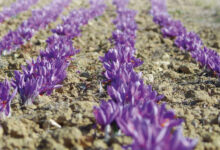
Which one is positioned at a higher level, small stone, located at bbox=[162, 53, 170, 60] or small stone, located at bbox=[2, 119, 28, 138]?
small stone, located at bbox=[2, 119, 28, 138]

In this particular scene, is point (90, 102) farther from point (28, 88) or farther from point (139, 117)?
point (139, 117)

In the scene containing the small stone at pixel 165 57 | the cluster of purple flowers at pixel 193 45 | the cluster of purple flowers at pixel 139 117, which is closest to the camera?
the cluster of purple flowers at pixel 139 117

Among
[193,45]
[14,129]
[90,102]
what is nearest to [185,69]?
[193,45]

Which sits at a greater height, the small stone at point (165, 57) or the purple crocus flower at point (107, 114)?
the purple crocus flower at point (107, 114)

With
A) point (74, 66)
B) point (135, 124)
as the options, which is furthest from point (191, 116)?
point (74, 66)

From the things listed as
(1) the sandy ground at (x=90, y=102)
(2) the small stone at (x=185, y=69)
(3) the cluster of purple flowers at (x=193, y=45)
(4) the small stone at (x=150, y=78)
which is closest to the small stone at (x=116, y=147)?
(1) the sandy ground at (x=90, y=102)

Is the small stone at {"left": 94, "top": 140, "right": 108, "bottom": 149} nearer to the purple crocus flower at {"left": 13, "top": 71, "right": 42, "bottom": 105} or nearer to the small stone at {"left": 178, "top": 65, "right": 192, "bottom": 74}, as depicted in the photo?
the purple crocus flower at {"left": 13, "top": 71, "right": 42, "bottom": 105}

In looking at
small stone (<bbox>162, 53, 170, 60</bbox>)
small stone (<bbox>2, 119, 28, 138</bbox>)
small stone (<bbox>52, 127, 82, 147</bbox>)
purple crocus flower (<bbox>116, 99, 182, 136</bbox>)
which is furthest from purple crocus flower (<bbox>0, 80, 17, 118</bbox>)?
small stone (<bbox>162, 53, 170, 60</bbox>)

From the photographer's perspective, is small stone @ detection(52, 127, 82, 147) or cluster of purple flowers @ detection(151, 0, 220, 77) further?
cluster of purple flowers @ detection(151, 0, 220, 77)

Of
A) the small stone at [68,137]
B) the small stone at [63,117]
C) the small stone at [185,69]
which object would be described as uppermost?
the small stone at [68,137]

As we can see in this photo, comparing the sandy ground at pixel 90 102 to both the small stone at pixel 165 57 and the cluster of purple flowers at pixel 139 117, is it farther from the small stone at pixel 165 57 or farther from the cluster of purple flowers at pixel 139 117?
the cluster of purple flowers at pixel 139 117

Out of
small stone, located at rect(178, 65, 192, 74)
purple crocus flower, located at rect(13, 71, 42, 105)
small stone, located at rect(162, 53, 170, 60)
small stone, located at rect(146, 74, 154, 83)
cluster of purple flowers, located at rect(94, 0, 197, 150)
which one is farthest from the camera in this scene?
small stone, located at rect(162, 53, 170, 60)

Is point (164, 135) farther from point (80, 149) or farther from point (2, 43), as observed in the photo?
point (2, 43)
